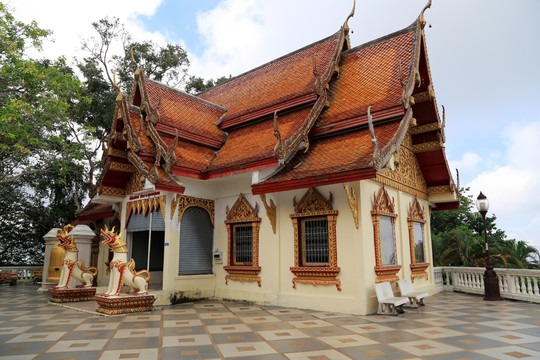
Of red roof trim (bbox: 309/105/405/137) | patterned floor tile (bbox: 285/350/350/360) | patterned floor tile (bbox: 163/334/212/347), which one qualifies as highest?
red roof trim (bbox: 309/105/405/137)

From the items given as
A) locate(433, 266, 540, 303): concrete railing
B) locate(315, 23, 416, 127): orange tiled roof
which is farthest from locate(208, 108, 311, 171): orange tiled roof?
locate(433, 266, 540, 303): concrete railing

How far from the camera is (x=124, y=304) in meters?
7.52

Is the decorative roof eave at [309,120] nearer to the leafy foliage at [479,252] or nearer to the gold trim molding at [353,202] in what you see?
the gold trim molding at [353,202]

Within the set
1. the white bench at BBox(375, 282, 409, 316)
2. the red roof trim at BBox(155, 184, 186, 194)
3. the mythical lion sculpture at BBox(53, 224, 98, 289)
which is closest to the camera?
the white bench at BBox(375, 282, 409, 316)

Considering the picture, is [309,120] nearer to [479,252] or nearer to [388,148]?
[388,148]

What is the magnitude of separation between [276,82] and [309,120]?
3468mm

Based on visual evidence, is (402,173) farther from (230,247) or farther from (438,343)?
(438,343)

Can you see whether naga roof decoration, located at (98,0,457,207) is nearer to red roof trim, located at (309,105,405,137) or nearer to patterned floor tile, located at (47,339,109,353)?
red roof trim, located at (309,105,405,137)

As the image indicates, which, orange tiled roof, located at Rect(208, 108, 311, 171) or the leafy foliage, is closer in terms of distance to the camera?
orange tiled roof, located at Rect(208, 108, 311, 171)

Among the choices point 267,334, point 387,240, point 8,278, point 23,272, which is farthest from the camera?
point 23,272

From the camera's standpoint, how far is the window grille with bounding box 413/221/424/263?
10.2m

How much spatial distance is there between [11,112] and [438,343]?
12.7m

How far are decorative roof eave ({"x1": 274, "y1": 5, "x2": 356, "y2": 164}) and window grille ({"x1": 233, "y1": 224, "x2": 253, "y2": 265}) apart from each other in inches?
84.7

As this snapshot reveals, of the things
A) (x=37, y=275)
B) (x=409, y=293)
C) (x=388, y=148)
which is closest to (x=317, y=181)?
(x=388, y=148)
